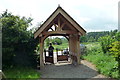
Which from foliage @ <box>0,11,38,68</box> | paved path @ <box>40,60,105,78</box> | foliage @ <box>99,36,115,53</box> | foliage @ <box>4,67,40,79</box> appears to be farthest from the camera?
foliage @ <box>99,36,115,53</box>

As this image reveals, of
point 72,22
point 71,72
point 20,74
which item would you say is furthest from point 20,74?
point 72,22

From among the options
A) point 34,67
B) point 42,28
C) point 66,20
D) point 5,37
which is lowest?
point 34,67

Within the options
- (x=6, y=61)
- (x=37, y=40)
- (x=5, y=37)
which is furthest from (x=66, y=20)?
(x=6, y=61)

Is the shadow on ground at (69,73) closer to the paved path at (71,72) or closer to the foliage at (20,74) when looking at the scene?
the paved path at (71,72)

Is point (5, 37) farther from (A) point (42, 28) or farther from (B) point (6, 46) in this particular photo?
(A) point (42, 28)

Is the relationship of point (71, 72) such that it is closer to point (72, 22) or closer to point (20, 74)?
point (20, 74)

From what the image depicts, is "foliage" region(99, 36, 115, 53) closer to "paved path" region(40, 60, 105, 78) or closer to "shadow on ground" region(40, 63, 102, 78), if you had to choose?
"paved path" region(40, 60, 105, 78)

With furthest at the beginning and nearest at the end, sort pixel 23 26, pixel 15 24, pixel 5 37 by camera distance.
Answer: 1. pixel 23 26
2. pixel 15 24
3. pixel 5 37

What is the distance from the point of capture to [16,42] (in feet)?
29.1

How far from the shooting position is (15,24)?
29.9 ft

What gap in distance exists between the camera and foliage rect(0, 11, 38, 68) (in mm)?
8547

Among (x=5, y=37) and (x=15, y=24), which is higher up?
(x=15, y=24)

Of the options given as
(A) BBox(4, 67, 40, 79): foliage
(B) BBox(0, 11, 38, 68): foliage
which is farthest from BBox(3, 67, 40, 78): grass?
(B) BBox(0, 11, 38, 68): foliage

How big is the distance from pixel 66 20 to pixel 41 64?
3.90 metres
